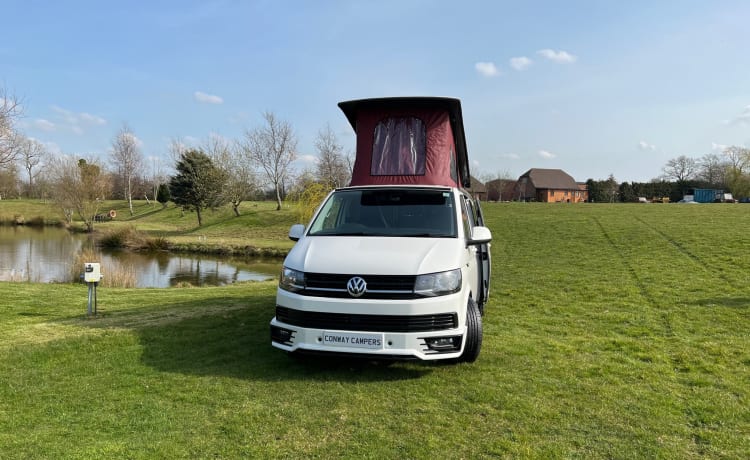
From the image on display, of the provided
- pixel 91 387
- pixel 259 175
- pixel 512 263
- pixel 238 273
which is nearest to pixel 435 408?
pixel 91 387

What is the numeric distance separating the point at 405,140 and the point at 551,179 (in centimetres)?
8746

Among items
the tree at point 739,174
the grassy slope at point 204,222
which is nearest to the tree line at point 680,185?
Answer: the tree at point 739,174

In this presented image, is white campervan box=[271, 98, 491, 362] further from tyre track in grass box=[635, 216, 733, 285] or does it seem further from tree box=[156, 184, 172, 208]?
tree box=[156, 184, 172, 208]

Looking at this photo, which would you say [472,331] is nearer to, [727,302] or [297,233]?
[297,233]

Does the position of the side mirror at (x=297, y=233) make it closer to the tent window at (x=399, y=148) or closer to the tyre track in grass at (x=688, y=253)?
the tent window at (x=399, y=148)

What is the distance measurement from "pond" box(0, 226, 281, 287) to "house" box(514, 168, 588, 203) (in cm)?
6868

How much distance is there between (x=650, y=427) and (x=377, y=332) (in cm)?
238

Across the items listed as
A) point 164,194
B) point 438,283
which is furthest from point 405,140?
point 164,194

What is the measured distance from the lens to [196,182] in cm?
4534

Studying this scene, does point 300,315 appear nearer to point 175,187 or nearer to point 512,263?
point 512,263

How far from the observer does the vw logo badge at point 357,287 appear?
4.52 metres

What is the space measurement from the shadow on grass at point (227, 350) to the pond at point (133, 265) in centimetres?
1128

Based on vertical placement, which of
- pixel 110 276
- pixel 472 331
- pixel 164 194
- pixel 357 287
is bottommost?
pixel 110 276

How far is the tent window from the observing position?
7.86 meters
